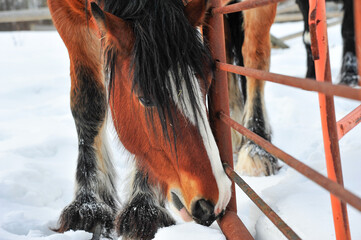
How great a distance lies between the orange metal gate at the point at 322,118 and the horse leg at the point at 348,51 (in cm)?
299

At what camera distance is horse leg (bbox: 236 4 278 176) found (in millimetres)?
2438

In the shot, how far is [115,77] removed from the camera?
5.06 feet

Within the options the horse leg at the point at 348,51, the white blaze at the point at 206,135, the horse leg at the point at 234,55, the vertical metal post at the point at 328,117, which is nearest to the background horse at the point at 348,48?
the horse leg at the point at 348,51

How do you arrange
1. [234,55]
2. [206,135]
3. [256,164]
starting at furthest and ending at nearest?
1. [234,55]
2. [256,164]
3. [206,135]

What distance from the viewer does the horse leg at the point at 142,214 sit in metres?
1.83

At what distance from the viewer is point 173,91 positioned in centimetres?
131

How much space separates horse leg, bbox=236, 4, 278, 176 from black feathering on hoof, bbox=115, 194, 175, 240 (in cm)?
78

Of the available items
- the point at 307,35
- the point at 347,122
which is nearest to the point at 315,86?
the point at 347,122

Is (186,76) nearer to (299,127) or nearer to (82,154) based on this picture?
(82,154)

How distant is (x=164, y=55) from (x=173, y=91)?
14 centimetres

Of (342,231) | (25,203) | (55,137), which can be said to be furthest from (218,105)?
(55,137)

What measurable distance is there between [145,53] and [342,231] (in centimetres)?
90

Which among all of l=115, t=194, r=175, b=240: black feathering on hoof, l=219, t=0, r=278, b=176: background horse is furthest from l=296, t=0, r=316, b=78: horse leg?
l=115, t=194, r=175, b=240: black feathering on hoof

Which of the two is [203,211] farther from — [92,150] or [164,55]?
[92,150]
